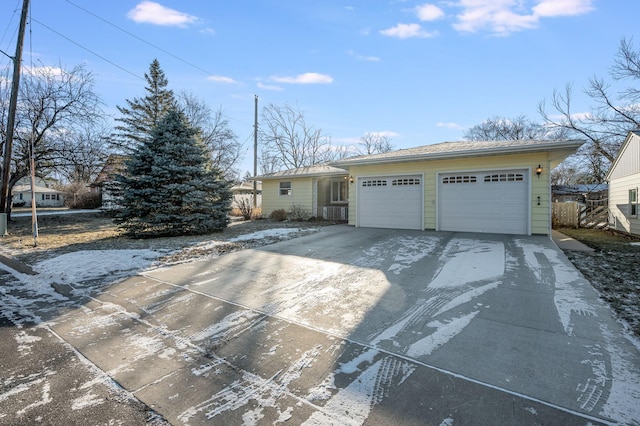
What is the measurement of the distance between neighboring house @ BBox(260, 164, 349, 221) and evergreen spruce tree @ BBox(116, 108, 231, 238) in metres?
6.01

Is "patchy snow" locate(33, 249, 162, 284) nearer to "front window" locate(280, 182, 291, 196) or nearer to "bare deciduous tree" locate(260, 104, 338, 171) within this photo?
"front window" locate(280, 182, 291, 196)

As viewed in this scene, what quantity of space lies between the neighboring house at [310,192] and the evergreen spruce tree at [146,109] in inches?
466

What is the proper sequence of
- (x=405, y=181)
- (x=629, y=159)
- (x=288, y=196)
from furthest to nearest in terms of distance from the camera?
(x=288, y=196) → (x=629, y=159) → (x=405, y=181)

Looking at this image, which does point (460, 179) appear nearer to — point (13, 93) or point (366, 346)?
point (366, 346)

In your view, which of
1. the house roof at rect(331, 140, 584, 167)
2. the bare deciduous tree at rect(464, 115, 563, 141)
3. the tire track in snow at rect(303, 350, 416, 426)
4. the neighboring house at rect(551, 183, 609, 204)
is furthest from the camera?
the bare deciduous tree at rect(464, 115, 563, 141)

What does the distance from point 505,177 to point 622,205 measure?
7.09m

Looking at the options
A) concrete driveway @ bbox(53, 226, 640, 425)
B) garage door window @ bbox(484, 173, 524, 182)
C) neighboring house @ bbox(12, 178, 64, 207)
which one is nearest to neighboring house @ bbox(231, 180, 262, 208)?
garage door window @ bbox(484, 173, 524, 182)

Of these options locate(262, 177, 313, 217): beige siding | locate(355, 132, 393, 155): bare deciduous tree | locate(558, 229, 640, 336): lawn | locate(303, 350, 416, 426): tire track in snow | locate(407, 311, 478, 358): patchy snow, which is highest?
locate(355, 132, 393, 155): bare deciduous tree

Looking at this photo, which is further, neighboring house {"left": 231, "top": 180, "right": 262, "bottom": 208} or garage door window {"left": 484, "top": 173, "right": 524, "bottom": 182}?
neighboring house {"left": 231, "top": 180, "right": 262, "bottom": 208}

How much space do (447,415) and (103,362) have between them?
2.85 metres

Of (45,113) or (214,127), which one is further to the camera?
(214,127)

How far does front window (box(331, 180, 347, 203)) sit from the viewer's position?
1697 cm

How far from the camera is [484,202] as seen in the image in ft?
32.4

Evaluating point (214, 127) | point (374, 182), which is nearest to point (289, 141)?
point (214, 127)
